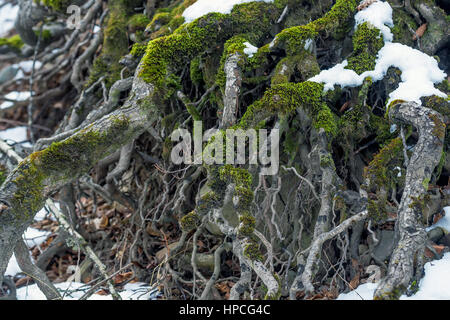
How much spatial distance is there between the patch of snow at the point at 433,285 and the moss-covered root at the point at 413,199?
0.15 meters

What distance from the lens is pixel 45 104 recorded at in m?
5.57

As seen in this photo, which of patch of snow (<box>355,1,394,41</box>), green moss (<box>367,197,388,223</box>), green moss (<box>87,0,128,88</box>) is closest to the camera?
green moss (<box>367,197,388,223</box>)

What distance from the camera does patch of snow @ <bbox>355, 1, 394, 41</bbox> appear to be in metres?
3.24

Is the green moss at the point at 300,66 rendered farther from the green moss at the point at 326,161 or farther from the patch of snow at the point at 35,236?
the patch of snow at the point at 35,236

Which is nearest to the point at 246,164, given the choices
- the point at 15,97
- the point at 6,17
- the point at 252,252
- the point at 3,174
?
the point at 252,252

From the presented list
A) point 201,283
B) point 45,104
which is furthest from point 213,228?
point 45,104

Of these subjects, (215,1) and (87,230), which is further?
(87,230)

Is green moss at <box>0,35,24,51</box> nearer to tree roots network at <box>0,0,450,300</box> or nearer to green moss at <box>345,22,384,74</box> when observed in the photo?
tree roots network at <box>0,0,450,300</box>

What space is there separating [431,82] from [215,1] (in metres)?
1.71

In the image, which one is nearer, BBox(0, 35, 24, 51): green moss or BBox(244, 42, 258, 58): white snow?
BBox(244, 42, 258, 58): white snow

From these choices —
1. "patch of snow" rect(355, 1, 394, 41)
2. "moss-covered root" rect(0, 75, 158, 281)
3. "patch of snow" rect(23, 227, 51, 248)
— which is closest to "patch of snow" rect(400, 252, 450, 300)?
"patch of snow" rect(355, 1, 394, 41)

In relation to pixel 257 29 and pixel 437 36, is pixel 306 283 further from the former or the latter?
pixel 437 36

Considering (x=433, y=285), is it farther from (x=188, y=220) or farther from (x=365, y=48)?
(x=365, y=48)

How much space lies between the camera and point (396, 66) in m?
→ 3.10
